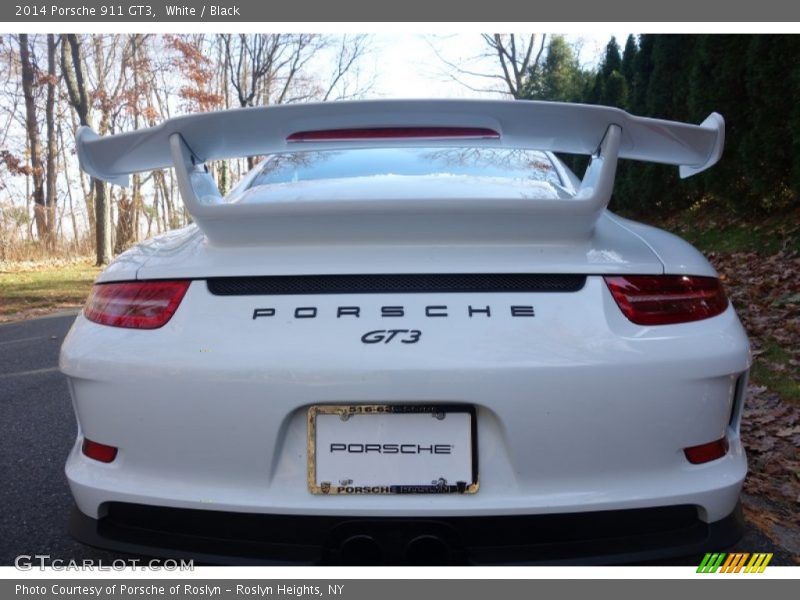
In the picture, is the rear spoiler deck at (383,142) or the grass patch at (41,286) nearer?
the rear spoiler deck at (383,142)

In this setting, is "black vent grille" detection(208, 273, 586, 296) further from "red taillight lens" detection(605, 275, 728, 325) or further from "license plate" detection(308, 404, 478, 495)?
"license plate" detection(308, 404, 478, 495)

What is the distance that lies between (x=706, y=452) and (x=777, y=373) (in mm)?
2980

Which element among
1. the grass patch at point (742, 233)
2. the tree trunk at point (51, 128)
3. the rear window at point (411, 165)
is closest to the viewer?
the rear window at point (411, 165)

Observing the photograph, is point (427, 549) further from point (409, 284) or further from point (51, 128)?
point (51, 128)

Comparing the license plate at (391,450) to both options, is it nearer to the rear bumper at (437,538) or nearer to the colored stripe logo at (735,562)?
the rear bumper at (437,538)

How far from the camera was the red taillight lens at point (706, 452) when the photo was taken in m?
1.58

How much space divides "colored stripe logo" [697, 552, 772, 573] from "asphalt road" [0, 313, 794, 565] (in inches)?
2.1

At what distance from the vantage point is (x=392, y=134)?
1874 mm

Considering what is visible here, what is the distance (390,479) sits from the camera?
1.53 metres

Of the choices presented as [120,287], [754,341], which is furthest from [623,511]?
[754,341]

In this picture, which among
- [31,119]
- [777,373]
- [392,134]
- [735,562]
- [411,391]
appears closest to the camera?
[411,391]

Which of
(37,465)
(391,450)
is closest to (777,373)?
(391,450)

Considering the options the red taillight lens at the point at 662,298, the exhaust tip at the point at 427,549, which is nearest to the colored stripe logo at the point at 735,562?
the red taillight lens at the point at 662,298

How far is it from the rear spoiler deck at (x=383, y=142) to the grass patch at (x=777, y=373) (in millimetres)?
2436
